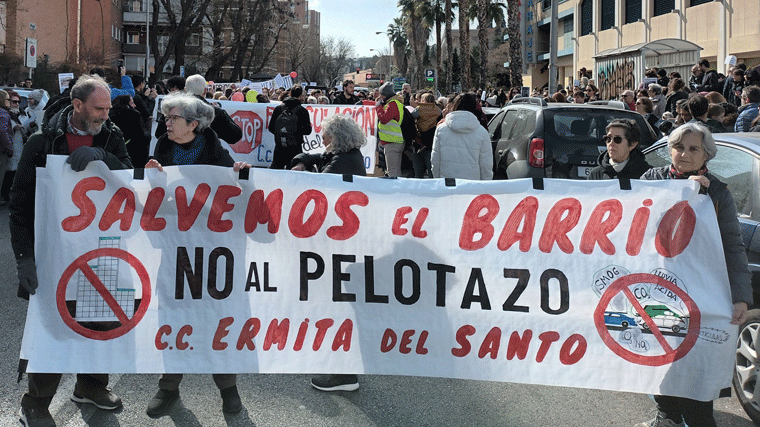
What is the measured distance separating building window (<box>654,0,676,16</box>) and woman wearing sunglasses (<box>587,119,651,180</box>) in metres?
31.9

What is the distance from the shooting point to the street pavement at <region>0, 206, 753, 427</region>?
429 centimetres

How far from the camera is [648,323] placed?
3916 mm

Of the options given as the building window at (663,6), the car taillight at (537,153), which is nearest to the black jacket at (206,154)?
the car taillight at (537,153)

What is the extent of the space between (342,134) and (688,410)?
8.36 feet

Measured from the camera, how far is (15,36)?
1688 inches

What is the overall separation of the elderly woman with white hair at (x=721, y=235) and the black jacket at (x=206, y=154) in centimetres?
239

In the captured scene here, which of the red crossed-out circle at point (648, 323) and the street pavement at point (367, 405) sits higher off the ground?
the red crossed-out circle at point (648, 323)

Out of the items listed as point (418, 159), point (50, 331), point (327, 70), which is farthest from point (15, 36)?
point (327, 70)

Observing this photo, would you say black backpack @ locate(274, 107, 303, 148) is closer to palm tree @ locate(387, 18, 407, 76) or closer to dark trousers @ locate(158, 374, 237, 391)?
dark trousers @ locate(158, 374, 237, 391)

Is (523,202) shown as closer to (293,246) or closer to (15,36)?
(293,246)

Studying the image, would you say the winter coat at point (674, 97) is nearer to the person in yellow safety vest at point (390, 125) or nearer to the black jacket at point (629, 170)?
the person in yellow safety vest at point (390, 125)

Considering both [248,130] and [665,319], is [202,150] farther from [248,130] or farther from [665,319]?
[248,130]

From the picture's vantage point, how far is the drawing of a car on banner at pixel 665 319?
12.8 ft

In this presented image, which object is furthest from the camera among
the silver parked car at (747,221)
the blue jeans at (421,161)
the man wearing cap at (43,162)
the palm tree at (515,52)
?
the palm tree at (515,52)
